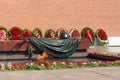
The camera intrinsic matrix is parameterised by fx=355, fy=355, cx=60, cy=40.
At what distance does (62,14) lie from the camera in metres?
27.0

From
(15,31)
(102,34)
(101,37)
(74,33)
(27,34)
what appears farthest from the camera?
(101,37)

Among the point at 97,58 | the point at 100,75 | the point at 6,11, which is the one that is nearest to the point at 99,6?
the point at 6,11

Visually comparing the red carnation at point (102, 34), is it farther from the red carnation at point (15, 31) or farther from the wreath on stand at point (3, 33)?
the wreath on stand at point (3, 33)

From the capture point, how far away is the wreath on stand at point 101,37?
1073 inches

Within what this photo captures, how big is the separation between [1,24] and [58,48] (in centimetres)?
1019

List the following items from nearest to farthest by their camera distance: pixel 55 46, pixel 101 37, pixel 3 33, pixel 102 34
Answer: pixel 55 46 → pixel 3 33 → pixel 102 34 → pixel 101 37

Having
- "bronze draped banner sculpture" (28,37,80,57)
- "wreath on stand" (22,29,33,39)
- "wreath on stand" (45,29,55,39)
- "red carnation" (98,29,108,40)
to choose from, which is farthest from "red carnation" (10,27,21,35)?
"bronze draped banner sculpture" (28,37,80,57)

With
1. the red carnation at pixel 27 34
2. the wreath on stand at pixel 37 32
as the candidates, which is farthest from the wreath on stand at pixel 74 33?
the red carnation at pixel 27 34

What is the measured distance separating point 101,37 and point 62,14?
3.49 meters

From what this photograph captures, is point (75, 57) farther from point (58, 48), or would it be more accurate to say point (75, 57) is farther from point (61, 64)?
point (61, 64)

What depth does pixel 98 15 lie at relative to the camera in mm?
Result: 27859

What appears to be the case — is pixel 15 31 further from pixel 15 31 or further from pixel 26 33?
pixel 26 33

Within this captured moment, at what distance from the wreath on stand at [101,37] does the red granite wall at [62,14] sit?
0.66 metres

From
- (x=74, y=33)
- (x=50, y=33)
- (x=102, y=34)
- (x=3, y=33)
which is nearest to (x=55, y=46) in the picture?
(x=3, y=33)
